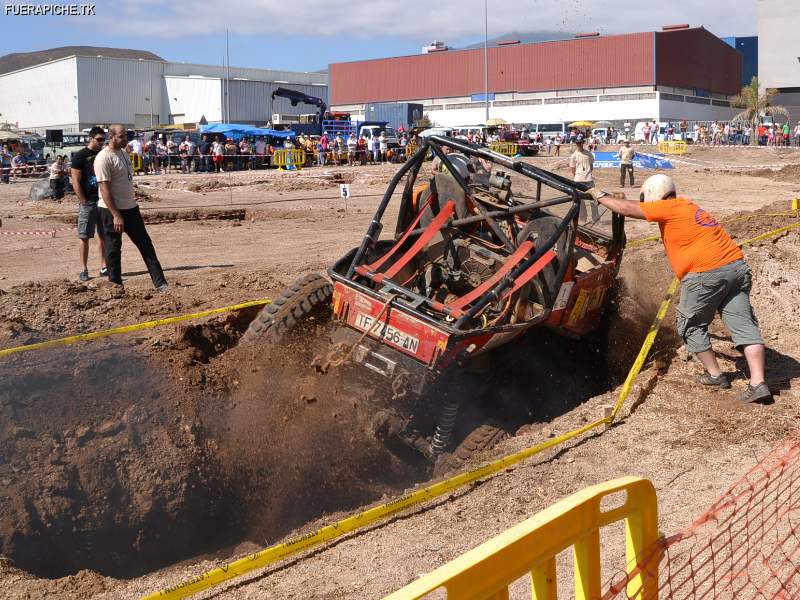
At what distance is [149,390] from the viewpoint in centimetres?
585

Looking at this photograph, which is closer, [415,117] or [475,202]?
[475,202]

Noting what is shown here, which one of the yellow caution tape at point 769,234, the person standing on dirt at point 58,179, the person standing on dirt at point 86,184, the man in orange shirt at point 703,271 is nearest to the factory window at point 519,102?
the person standing on dirt at point 58,179

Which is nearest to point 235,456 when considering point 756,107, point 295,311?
point 295,311

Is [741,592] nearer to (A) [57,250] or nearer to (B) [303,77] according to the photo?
(A) [57,250]

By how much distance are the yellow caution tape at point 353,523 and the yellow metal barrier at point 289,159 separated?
26.9 meters

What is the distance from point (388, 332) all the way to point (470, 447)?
0.96 meters

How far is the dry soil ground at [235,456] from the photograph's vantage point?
431cm

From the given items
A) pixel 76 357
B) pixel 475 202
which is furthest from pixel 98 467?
pixel 475 202

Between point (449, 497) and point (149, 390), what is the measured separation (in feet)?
7.48

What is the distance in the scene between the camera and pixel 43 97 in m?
57.6

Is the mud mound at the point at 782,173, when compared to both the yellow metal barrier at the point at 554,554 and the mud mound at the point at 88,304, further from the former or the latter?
the yellow metal barrier at the point at 554,554

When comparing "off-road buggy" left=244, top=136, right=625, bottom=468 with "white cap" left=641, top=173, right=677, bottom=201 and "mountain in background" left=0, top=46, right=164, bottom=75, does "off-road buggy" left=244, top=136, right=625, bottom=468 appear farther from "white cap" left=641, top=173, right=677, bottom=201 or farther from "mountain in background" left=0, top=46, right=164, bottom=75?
"mountain in background" left=0, top=46, right=164, bottom=75

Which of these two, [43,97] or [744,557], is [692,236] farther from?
[43,97]

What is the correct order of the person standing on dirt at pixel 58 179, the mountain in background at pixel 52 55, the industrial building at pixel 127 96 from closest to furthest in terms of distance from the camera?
1. the person standing on dirt at pixel 58 179
2. the industrial building at pixel 127 96
3. the mountain in background at pixel 52 55
